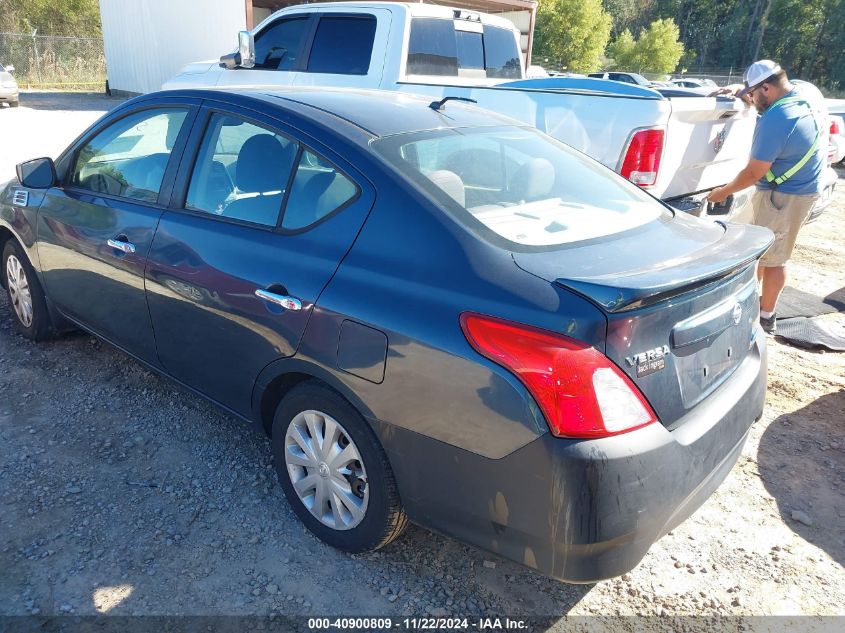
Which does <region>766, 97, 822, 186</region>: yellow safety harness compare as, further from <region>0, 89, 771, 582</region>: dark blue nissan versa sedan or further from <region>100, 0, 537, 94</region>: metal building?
<region>100, 0, 537, 94</region>: metal building

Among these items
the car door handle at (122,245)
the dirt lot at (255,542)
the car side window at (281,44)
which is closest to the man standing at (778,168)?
the dirt lot at (255,542)

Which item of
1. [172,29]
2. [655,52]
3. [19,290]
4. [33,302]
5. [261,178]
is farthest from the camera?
[655,52]

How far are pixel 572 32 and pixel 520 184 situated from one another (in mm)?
36776

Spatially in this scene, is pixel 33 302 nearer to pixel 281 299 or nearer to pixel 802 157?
pixel 281 299

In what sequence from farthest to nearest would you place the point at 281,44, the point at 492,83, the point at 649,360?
1. the point at 281,44
2. the point at 492,83
3. the point at 649,360

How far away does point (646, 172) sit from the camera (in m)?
4.67

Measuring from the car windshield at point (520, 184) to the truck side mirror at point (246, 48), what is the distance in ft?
15.8

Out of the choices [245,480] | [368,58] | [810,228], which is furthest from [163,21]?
[245,480]

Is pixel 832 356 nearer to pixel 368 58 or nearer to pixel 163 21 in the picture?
pixel 368 58

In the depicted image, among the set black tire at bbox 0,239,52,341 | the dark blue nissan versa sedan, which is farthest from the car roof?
black tire at bbox 0,239,52,341

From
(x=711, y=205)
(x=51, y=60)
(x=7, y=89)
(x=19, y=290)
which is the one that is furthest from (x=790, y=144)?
(x=51, y=60)

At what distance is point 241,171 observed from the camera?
9.79ft

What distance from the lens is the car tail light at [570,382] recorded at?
191 cm

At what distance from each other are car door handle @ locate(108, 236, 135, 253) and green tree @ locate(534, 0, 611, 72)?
36444 millimetres
